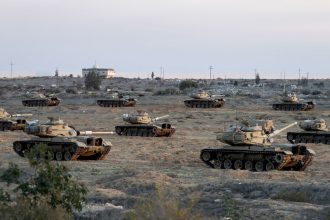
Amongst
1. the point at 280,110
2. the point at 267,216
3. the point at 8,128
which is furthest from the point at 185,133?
the point at 267,216

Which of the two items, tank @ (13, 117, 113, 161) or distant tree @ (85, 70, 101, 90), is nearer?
tank @ (13, 117, 113, 161)

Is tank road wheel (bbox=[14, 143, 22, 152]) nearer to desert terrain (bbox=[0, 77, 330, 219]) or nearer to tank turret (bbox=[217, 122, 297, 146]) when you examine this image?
desert terrain (bbox=[0, 77, 330, 219])

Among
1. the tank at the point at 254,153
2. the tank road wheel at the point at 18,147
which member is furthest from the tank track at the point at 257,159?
the tank road wheel at the point at 18,147

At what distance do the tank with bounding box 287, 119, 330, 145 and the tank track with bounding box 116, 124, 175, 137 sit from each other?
7196 millimetres

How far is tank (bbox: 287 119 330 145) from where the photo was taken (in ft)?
135

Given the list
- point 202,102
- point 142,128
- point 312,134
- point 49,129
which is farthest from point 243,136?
point 202,102

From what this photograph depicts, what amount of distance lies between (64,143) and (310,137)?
54.6 ft

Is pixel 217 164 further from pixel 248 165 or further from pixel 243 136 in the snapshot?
pixel 243 136

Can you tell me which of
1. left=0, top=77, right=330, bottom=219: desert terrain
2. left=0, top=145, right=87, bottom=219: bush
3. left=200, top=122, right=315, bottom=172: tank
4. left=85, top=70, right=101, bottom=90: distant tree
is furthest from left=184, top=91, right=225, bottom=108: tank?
left=0, top=145, right=87, bottom=219: bush

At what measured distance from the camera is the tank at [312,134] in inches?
1616

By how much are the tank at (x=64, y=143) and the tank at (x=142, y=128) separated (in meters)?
12.8

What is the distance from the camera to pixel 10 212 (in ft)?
38.3

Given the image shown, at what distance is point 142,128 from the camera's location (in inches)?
1777

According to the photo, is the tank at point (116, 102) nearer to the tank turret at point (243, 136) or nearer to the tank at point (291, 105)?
the tank at point (291, 105)
